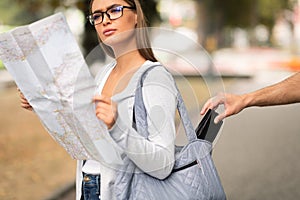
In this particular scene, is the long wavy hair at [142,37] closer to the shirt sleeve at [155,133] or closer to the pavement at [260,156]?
the shirt sleeve at [155,133]

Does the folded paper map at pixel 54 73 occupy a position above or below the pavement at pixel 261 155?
above

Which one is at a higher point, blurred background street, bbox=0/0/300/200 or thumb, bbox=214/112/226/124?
thumb, bbox=214/112/226/124

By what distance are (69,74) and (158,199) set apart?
56cm

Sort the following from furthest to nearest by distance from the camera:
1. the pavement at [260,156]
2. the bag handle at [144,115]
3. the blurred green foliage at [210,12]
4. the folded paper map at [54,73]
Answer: the blurred green foliage at [210,12]
the pavement at [260,156]
the bag handle at [144,115]
the folded paper map at [54,73]

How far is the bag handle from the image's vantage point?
2195 mm

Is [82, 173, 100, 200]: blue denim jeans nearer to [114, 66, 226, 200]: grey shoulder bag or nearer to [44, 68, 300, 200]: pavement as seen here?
[114, 66, 226, 200]: grey shoulder bag

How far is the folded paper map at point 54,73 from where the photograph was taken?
2018mm

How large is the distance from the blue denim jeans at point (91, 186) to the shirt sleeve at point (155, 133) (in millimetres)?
327

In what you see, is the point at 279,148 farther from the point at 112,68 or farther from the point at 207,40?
the point at 207,40

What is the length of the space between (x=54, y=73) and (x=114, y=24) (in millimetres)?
397

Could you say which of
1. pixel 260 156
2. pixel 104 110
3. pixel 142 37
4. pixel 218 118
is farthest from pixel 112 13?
pixel 260 156

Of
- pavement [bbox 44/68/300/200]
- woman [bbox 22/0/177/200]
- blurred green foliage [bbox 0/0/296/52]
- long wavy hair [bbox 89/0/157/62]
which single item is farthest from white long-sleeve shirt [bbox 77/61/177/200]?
pavement [bbox 44/68/300/200]

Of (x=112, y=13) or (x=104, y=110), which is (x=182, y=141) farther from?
(x=112, y=13)

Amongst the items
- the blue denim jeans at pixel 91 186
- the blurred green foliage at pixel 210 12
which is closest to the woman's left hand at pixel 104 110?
the blue denim jeans at pixel 91 186
